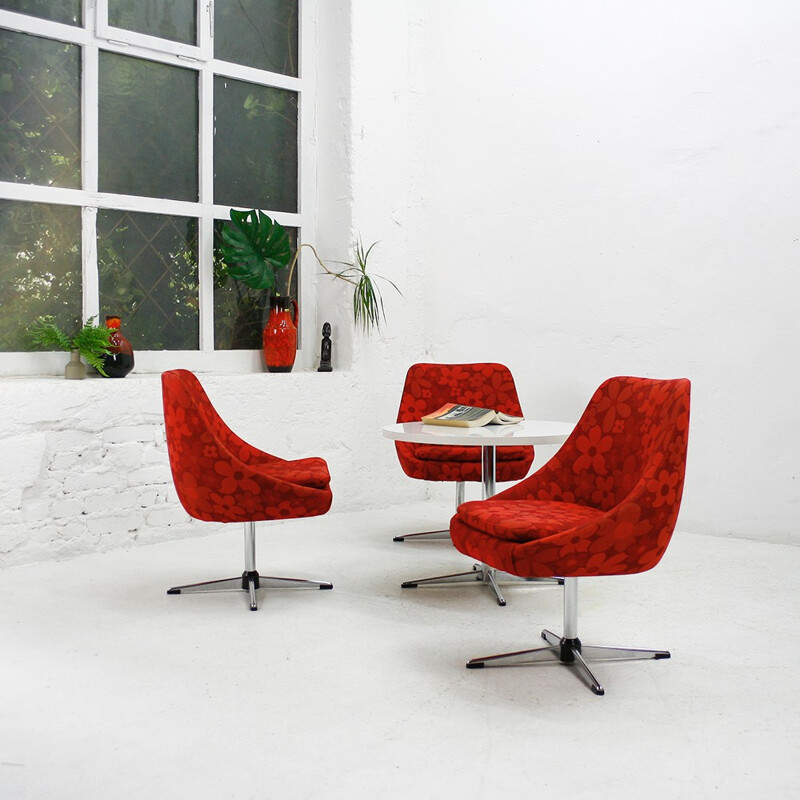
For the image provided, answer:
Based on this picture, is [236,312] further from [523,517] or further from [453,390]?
[523,517]

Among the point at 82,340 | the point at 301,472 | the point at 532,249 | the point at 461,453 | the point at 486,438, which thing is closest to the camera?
the point at 486,438

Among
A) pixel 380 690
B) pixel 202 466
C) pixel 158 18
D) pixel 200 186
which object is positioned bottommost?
pixel 380 690

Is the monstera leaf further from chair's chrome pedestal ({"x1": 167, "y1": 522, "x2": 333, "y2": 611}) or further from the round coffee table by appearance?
chair's chrome pedestal ({"x1": 167, "y1": 522, "x2": 333, "y2": 611})

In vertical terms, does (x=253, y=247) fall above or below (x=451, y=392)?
above

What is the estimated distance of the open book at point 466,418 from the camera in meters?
3.47

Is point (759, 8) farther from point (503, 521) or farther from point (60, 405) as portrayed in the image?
point (60, 405)

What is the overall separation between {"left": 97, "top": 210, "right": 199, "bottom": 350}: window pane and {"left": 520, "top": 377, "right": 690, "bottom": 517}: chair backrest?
8.17ft

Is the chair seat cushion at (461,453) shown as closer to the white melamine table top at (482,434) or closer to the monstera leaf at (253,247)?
the white melamine table top at (482,434)

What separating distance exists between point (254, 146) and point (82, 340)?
171cm

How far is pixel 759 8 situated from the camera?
14.5 feet

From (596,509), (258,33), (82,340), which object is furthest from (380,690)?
(258,33)

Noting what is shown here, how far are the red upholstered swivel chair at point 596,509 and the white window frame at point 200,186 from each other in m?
2.43

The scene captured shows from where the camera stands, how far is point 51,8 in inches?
172

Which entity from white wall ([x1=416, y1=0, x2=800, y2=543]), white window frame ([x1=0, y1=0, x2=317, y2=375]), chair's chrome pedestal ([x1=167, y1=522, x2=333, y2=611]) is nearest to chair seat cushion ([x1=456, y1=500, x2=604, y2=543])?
chair's chrome pedestal ([x1=167, y1=522, x2=333, y2=611])
